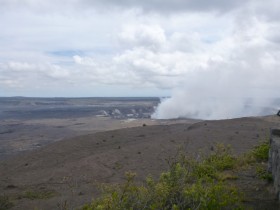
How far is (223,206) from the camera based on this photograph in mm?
6375

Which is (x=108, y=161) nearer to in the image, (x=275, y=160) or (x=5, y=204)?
(x=5, y=204)

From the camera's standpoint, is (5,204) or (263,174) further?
(5,204)

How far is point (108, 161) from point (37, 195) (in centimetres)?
491

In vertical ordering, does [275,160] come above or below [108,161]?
above

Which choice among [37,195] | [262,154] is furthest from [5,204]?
[262,154]

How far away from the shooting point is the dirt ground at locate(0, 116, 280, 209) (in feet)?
33.2

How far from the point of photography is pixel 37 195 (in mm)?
11602

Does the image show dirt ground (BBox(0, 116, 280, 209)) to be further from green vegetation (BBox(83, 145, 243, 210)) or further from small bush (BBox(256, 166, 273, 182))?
green vegetation (BBox(83, 145, 243, 210))

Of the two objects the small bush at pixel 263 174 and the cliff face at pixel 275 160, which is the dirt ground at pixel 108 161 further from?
the cliff face at pixel 275 160

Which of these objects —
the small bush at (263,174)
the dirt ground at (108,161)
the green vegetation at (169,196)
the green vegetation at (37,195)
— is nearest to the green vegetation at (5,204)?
the dirt ground at (108,161)

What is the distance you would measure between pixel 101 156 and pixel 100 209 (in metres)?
12.4

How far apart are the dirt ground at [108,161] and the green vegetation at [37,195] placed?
34mm

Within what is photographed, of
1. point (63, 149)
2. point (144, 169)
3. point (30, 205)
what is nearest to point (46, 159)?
point (63, 149)

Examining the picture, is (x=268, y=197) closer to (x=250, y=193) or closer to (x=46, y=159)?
(x=250, y=193)
